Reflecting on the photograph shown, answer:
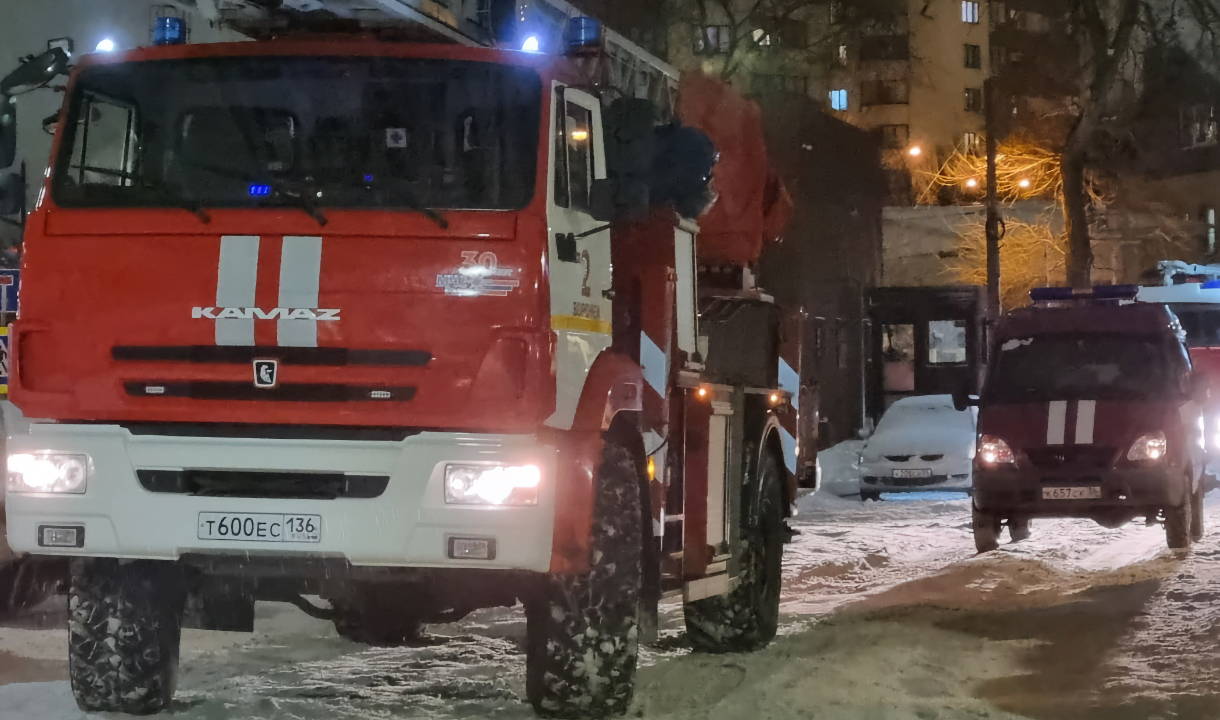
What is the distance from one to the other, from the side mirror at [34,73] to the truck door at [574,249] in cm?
210

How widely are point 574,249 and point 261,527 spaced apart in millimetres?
1655

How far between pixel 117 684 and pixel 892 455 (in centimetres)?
1503

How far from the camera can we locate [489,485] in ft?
19.7

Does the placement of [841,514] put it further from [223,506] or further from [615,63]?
[223,506]

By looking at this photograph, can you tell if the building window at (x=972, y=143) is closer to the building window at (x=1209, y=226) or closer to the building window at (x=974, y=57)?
the building window at (x=974, y=57)

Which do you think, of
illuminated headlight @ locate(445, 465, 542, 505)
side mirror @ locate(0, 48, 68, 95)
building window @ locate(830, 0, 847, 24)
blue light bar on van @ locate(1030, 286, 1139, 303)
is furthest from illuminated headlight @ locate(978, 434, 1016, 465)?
building window @ locate(830, 0, 847, 24)

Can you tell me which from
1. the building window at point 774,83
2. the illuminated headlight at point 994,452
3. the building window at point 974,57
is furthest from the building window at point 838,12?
the building window at point 974,57

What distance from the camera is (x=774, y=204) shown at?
9859 mm

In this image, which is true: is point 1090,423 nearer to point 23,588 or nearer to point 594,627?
point 594,627

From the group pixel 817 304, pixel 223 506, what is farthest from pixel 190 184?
pixel 817 304

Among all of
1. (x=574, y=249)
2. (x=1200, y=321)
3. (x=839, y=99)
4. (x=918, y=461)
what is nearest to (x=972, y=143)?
(x=839, y=99)

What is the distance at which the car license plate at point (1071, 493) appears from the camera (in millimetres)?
12961

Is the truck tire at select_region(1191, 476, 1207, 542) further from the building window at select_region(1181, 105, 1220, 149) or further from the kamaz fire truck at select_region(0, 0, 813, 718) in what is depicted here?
the building window at select_region(1181, 105, 1220, 149)

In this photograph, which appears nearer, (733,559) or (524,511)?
(524,511)
